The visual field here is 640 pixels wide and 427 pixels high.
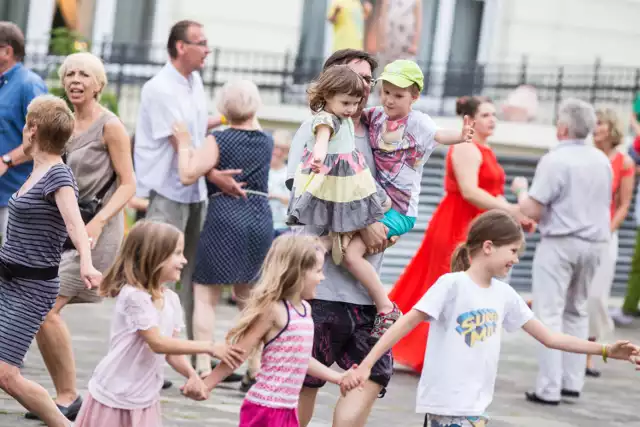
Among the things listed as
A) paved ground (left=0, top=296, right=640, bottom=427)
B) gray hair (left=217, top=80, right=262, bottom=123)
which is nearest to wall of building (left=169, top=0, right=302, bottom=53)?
paved ground (left=0, top=296, right=640, bottom=427)

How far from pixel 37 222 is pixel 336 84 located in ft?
4.88

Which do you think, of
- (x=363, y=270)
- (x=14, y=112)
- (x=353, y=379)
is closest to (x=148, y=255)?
(x=353, y=379)

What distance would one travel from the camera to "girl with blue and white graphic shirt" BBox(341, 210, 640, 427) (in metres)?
5.32

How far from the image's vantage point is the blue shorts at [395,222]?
5950mm

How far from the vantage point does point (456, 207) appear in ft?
29.8

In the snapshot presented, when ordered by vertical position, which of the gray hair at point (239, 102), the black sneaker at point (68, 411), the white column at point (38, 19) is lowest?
the black sneaker at point (68, 411)

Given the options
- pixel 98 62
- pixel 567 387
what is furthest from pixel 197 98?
pixel 567 387

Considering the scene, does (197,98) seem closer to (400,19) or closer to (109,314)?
(109,314)

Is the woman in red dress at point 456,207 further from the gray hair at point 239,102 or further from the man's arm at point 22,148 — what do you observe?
the man's arm at point 22,148

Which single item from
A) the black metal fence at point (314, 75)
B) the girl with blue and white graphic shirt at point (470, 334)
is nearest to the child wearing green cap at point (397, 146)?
the girl with blue and white graphic shirt at point (470, 334)

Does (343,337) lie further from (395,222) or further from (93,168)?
(93,168)

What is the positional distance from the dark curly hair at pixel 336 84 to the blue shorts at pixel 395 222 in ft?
1.96

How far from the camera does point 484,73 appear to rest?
68.7ft

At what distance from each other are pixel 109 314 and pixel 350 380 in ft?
21.1
